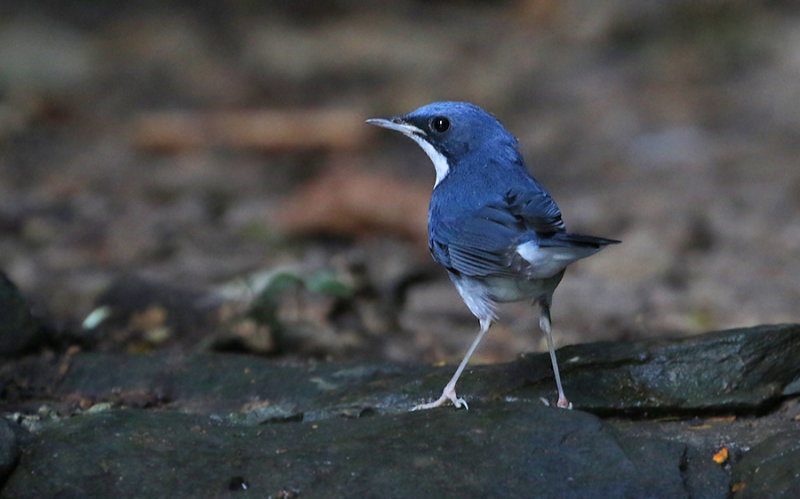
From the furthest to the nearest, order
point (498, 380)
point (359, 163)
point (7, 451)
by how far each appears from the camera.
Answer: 1. point (359, 163)
2. point (498, 380)
3. point (7, 451)

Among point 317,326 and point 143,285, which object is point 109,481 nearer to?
point 317,326

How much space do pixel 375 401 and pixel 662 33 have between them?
9.32 metres

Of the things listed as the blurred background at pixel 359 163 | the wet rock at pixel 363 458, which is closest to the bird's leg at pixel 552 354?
the wet rock at pixel 363 458

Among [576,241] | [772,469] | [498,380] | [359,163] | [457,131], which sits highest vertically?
[457,131]

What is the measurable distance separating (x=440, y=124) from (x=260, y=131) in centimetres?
615

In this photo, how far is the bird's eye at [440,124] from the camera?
16.3ft

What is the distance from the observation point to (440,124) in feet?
16.4

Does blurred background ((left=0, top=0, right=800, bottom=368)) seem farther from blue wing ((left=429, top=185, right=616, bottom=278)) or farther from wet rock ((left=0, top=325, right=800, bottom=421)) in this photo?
blue wing ((left=429, top=185, right=616, bottom=278))

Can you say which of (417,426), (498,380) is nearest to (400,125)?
(498,380)

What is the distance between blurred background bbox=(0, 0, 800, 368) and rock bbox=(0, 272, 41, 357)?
0.51m

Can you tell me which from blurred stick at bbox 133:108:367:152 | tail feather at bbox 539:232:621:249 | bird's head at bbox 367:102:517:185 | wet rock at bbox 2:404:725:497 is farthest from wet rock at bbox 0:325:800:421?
blurred stick at bbox 133:108:367:152

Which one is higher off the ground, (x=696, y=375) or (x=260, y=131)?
(x=696, y=375)

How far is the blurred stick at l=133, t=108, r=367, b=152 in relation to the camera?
10.7 meters

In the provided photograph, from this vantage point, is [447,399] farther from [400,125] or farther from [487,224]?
[400,125]
